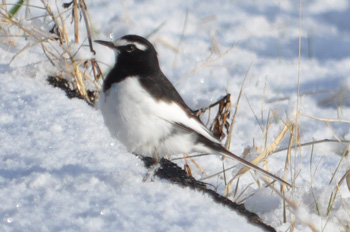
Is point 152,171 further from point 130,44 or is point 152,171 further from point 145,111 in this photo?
point 130,44

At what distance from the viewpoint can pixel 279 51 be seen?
5.58 meters

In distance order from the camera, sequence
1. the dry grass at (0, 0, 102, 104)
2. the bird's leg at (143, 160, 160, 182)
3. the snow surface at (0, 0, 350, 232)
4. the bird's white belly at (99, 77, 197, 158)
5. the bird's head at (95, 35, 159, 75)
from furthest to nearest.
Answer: the dry grass at (0, 0, 102, 104)
the bird's head at (95, 35, 159, 75)
the bird's white belly at (99, 77, 197, 158)
the bird's leg at (143, 160, 160, 182)
the snow surface at (0, 0, 350, 232)

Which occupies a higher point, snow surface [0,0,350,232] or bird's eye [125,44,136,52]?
bird's eye [125,44,136,52]

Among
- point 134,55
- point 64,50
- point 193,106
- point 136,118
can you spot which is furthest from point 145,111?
point 193,106

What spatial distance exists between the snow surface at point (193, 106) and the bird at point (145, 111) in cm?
11

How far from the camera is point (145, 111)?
266 centimetres

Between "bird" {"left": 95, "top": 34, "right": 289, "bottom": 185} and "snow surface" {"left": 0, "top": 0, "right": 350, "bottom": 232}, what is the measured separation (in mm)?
114

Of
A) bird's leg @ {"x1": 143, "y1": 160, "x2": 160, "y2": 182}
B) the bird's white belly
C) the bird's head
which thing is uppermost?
the bird's head

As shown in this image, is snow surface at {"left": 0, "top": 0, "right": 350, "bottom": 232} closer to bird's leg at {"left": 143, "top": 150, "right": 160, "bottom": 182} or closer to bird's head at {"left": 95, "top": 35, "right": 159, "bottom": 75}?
bird's leg at {"left": 143, "top": 150, "right": 160, "bottom": 182}

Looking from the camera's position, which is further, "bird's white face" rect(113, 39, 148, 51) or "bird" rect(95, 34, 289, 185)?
"bird's white face" rect(113, 39, 148, 51)

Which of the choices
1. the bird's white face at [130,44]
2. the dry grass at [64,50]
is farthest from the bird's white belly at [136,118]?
the dry grass at [64,50]

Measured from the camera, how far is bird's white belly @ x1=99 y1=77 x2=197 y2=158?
8.68 feet

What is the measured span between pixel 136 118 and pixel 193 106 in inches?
69.2

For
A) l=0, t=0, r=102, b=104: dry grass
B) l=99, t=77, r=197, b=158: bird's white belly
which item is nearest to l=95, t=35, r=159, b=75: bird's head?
l=99, t=77, r=197, b=158: bird's white belly
